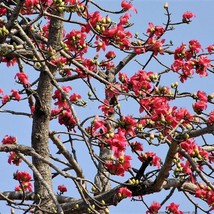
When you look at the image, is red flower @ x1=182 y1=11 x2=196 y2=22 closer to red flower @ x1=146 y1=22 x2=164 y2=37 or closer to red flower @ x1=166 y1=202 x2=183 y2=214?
red flower @ x1=146 y1=22 x2=164 y2=37

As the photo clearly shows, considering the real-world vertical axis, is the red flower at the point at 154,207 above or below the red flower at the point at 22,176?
below

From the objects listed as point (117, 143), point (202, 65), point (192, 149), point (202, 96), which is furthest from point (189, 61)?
point (117, 143)

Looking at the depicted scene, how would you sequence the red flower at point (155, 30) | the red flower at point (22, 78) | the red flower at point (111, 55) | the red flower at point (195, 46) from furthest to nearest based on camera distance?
the red flower at point (111, 55) → the red flower at point (195, 46) → the red flower at point (155, 30) → the red flower at point (22, 78)

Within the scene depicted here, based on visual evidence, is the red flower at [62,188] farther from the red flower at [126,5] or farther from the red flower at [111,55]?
the red flower at [126,5]

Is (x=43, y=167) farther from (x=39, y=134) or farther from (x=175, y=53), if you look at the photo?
(x=175, y=53)

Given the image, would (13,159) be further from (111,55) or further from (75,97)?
(111,55)

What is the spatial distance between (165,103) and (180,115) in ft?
0.66

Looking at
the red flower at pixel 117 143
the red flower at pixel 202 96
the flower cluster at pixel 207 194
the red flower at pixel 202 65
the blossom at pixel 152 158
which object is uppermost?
the red flower at pixel 202 65

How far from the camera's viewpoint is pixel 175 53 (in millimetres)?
7648

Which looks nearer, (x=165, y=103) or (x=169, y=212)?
(x=165, y=103)

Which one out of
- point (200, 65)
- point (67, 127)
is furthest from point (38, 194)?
point (200, 65)

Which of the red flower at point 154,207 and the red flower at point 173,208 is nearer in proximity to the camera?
the red flower at point 154,207

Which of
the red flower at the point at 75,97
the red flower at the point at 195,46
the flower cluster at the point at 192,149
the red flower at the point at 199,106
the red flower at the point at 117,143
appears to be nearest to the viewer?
the red flower at the point at 117,143

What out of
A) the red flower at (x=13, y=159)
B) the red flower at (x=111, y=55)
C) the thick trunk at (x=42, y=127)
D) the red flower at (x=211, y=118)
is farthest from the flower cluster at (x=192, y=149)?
the red flower at (x=111, y=55)
